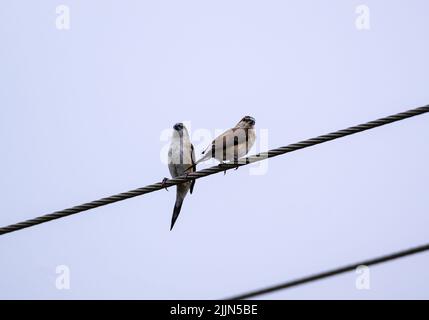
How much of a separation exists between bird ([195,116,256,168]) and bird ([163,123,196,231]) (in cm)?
55

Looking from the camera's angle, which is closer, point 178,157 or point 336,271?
point 336,271

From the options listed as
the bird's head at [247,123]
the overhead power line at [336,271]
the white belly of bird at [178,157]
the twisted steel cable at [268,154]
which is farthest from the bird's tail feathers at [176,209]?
the overhead power line at [336,271]

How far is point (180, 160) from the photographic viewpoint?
8.83 m

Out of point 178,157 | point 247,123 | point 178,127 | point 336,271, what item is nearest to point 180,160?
point 178,157

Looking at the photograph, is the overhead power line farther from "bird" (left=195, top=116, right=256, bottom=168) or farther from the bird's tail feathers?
the bird's tail feathers

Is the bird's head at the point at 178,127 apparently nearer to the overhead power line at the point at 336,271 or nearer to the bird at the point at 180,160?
the bird at the point at 180,160

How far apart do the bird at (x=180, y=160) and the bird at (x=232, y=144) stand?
0.55 metres

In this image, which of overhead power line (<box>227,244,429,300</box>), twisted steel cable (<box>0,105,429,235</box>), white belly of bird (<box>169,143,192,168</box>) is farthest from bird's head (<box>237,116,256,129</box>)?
overhead power line (<box>227,244,429,300</box>)

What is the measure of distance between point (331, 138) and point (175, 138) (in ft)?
13.8

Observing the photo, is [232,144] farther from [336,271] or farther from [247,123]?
[336,271]

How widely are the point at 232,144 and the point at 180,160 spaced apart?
0.99 meters

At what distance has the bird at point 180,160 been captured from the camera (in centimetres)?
885

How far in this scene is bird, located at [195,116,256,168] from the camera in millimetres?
8047

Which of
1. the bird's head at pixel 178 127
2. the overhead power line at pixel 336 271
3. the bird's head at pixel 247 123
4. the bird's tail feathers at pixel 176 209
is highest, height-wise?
the bird's head at pixel 178 127
